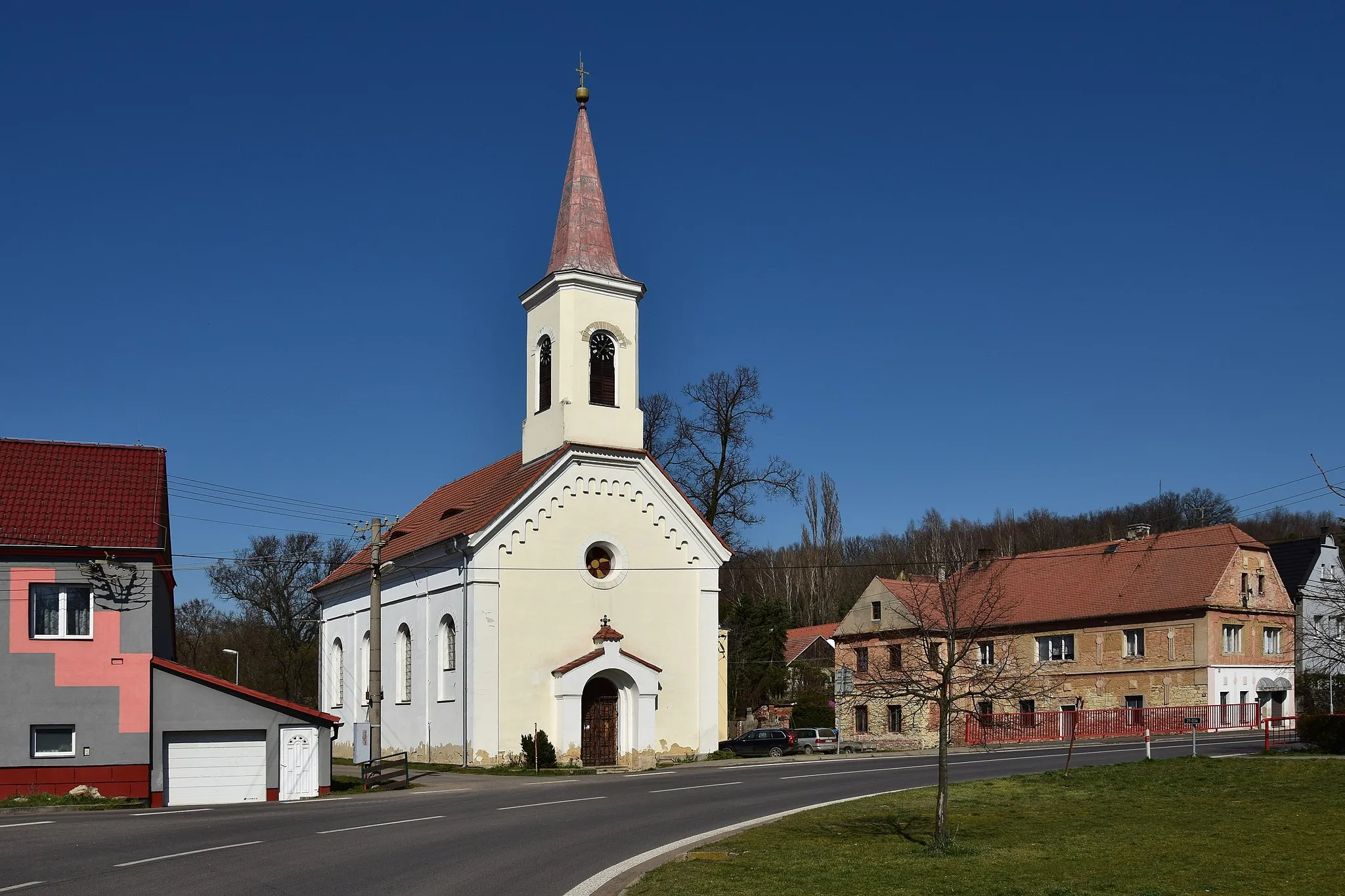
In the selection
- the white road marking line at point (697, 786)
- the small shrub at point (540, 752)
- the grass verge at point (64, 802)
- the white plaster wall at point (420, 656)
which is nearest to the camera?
the white road marking line at point (697, 786)

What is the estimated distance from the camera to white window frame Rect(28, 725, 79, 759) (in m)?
28.5

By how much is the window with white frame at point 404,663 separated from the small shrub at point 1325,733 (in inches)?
1037

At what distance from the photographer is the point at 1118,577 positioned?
5800 cm

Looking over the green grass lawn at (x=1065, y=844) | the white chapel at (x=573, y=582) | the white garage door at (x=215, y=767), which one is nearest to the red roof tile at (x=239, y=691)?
the white garage door at (x=215, y=767)

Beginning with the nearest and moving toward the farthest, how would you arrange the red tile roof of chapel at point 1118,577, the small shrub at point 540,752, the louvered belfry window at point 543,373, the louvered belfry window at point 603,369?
1. the small shrub at point 540,752
2. the louvered belfry window at point 603,369
3. the louvered belfry window at point 543,373
4. the red tile roof of chapel at point 1118,577

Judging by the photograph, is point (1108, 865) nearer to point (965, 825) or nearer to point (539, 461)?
point (965, 825)

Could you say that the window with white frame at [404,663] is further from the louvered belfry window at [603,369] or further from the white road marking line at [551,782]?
the white road marking line at [551,782]

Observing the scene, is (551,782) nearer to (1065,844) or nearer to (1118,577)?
(1065,844)

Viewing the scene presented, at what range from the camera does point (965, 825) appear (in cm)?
1828

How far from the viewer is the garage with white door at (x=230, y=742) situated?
97.4ft

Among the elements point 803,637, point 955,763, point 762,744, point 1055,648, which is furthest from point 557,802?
point 803,637

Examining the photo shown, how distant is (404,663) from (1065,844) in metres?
29.7

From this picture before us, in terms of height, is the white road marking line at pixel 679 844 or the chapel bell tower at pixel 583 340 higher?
the chapel bell tower at pixel 583 340

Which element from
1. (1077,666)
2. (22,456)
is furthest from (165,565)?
(1077,666)
